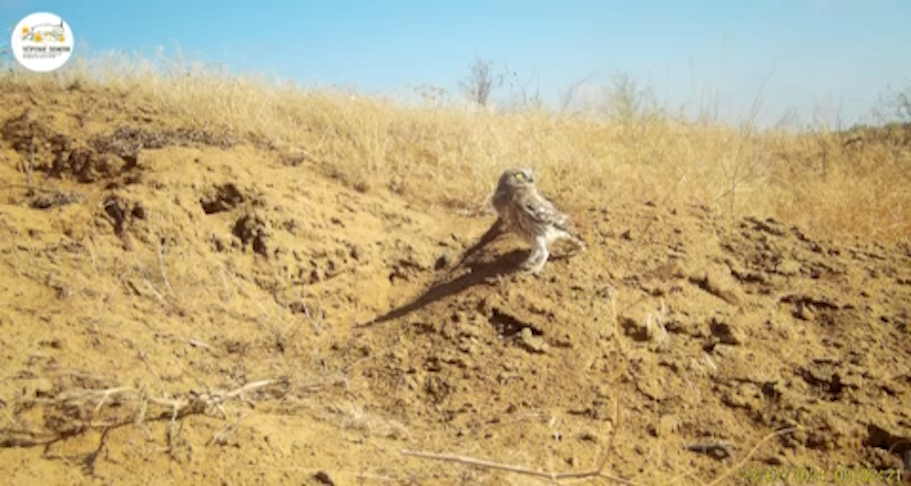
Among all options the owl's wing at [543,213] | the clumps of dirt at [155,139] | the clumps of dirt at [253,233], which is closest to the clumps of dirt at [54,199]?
the clumps of dirt at [155,139]

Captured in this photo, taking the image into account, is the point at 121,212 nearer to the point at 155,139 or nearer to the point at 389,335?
the point at 155,139

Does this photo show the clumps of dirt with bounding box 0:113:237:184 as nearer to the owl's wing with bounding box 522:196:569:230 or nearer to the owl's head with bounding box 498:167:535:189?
the owl's head with bounding box 498:167:535:189

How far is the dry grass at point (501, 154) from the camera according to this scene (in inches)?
237

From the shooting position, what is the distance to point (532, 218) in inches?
158

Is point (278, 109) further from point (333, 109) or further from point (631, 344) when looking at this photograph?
point (631, 344)

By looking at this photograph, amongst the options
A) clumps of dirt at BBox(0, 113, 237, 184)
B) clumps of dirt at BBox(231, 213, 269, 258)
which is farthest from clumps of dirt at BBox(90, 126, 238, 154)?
clumps of dirt at BBox(231, 213, 269, 258)

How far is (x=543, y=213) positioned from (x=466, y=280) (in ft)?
2.26

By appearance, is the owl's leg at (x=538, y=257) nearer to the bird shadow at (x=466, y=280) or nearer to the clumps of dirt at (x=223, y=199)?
the bird shadow at (x=466, y=280)

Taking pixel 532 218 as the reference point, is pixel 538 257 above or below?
below

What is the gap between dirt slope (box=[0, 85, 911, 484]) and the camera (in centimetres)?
274

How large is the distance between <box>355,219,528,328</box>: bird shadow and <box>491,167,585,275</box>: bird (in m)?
0.16
